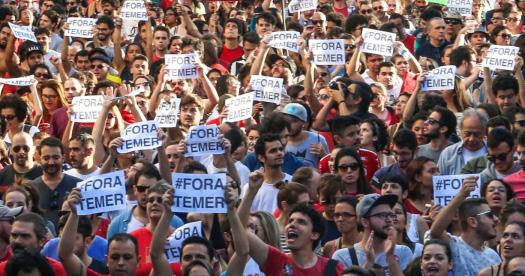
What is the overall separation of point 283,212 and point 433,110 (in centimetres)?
315

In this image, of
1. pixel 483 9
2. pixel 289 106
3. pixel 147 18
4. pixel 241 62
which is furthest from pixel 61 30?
pixel 289 106

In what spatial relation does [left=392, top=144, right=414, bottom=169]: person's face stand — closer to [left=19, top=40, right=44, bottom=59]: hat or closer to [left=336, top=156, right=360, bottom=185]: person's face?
[left=336, top=156, right=360, bottom=185]: person's face

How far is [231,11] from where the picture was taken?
77.7 ft

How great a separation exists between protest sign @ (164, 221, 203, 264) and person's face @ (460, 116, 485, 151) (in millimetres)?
3263

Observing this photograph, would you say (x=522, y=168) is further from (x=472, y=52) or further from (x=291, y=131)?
(x=472, y=52)

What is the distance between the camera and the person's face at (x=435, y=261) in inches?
463

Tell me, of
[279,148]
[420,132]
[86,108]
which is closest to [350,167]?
[279,148]

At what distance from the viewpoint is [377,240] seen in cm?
1231

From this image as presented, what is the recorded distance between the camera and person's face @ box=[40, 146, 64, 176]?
47.1ft

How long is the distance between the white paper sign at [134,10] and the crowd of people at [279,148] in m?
0.16

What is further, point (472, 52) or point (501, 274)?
point (472, 52)

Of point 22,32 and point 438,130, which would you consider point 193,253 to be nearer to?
point 438,130

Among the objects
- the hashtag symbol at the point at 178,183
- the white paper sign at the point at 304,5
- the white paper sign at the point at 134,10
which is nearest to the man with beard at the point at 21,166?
the hashtag symbol at the point at 178,183

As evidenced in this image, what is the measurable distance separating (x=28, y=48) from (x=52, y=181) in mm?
6189
